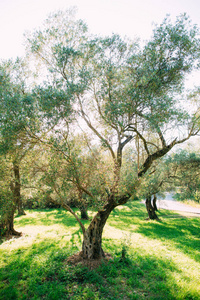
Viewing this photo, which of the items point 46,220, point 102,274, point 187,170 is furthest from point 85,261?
point 46,220

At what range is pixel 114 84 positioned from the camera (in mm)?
9305

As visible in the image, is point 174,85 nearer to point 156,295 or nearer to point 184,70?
point 184,70

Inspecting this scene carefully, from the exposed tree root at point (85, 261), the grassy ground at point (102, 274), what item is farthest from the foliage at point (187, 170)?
the exposed tree root at point (85, 261)

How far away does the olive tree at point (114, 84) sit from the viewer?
7.91 metres

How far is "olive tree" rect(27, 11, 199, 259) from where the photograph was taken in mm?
7906

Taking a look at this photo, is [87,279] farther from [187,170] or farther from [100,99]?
[187,170]

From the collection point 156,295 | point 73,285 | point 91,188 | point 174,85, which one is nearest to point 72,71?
point 174,85

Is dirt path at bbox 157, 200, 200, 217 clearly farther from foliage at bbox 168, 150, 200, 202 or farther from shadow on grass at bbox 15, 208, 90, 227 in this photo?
shadow on grass at bbox 15, 208, 90, 227

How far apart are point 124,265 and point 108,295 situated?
2474mm

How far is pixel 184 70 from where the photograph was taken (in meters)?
9.48

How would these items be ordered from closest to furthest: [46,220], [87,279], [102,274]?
[87,279], [102,274], [46,220]

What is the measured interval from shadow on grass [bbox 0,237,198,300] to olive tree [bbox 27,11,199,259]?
1.31 meters

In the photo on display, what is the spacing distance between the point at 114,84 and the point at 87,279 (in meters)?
9.60

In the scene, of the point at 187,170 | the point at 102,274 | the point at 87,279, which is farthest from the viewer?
the point at 187,170
